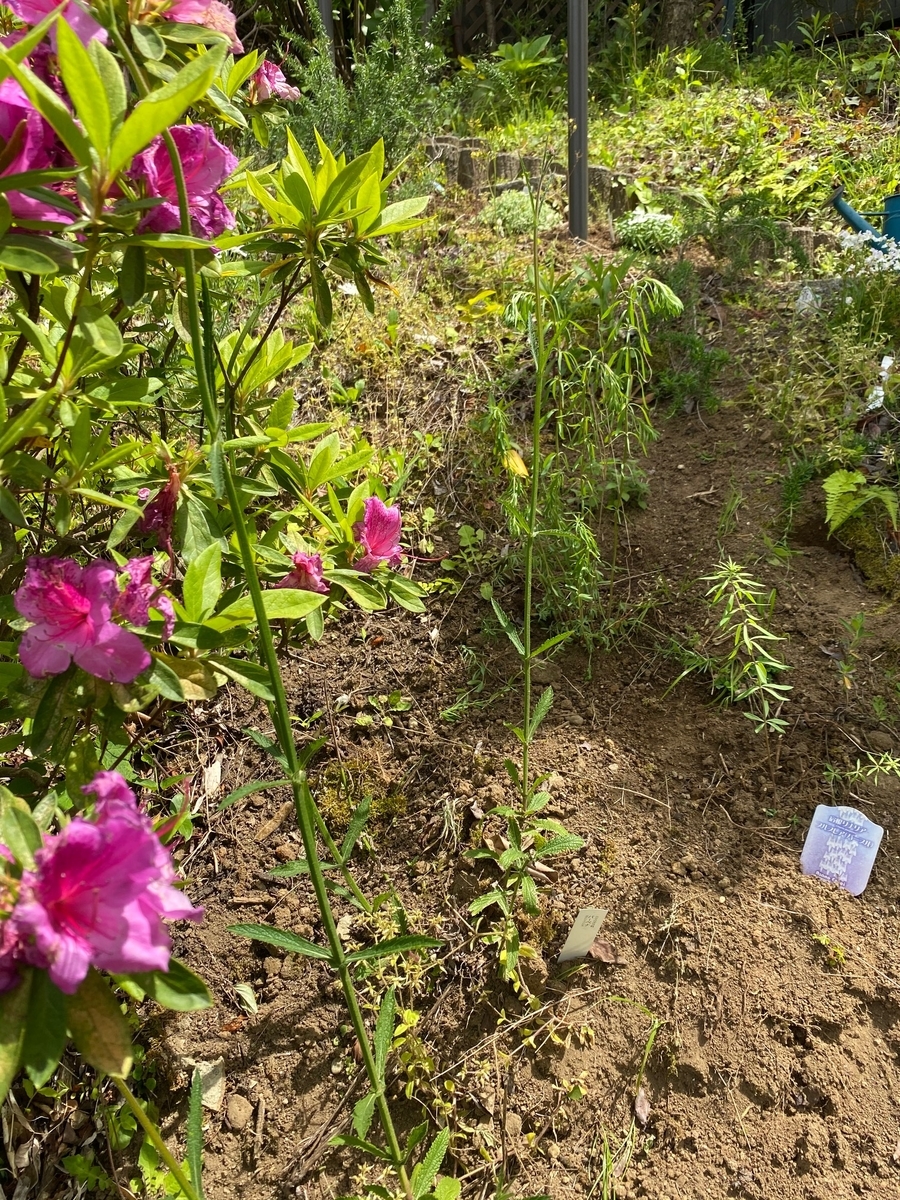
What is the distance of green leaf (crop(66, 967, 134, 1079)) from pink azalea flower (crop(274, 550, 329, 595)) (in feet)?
1.74

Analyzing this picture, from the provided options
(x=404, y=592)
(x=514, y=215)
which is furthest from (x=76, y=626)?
(x=514, y=215)

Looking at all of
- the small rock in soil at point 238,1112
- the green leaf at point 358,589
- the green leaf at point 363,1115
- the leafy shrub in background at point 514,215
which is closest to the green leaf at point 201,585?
the green leaf at point 358,589

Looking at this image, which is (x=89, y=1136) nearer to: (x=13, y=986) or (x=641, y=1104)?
(x=641, y=1104)

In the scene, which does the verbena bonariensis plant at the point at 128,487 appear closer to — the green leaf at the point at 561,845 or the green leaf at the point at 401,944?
the green leaf at the point at 401,944

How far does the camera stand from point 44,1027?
0.59 meters

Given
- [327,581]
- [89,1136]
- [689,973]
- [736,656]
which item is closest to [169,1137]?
[89,1136]

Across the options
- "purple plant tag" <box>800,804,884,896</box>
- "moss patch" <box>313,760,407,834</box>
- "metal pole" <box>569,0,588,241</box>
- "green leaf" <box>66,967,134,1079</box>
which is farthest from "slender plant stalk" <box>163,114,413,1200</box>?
"metal pole" <box>569,0,588,241</box>

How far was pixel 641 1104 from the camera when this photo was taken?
146 cm

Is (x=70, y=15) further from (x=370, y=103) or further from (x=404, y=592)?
(x=370, y=103)

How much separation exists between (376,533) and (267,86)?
74 centimetres

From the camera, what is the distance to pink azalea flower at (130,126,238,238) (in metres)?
0.78

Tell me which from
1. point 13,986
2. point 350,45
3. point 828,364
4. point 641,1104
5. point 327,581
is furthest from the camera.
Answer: point 350,45

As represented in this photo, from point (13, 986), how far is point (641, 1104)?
125 cm

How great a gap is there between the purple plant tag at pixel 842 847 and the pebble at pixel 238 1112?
45.6 inches
